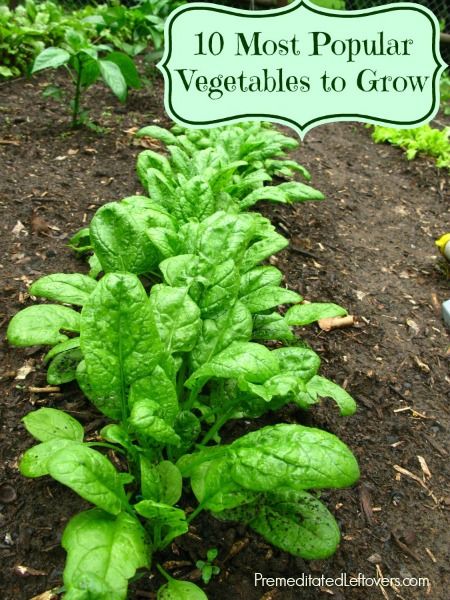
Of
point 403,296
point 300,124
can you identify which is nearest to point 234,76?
point 300,124

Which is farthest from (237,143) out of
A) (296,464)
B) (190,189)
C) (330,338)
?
(296,464)

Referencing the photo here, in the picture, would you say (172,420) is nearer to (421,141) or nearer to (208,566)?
(208,566)

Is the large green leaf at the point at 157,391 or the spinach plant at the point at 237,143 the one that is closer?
the large green leaf at the point at 157,391

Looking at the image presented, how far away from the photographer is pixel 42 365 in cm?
222

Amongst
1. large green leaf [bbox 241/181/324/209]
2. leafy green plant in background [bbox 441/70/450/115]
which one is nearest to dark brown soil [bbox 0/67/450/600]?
large green leaf [bbox 241/181/324/209]

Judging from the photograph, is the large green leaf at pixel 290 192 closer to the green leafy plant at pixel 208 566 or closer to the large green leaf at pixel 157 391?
the large green leaf at pixel 157 391

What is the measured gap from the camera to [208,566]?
170 cm

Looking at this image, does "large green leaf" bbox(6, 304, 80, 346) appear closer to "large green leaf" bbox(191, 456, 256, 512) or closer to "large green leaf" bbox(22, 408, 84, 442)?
"large green leaf" bbox(22, 408, 84, 442)

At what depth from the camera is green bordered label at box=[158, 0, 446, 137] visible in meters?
3.06

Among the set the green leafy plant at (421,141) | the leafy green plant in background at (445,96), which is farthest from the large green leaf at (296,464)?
the leafy green plant in background at (445,96)

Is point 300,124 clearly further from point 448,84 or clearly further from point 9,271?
point 448,84

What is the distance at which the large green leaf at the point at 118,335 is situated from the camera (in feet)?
5.35

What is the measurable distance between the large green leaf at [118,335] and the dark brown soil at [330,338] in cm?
42

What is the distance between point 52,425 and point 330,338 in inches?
57.6
